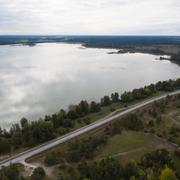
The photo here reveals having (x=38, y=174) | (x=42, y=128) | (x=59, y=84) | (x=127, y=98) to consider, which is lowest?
(x=38, y=174)

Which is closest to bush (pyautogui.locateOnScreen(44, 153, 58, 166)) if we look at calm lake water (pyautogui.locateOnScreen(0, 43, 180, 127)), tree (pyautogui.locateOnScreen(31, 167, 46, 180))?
tree (pyautogui.locateOnScreen(31, 167, 46, 180))

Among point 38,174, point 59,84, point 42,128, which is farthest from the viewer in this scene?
point 59,84

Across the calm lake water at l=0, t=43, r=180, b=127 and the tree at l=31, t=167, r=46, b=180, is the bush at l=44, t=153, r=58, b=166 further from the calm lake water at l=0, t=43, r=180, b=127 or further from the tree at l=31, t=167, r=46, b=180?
the calm lake water at l=0, t=43, r=180, b=127

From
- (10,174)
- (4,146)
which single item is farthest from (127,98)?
(10,174)

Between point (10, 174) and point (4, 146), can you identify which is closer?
point (10, 174)

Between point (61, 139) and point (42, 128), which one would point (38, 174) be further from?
point (42, 128)

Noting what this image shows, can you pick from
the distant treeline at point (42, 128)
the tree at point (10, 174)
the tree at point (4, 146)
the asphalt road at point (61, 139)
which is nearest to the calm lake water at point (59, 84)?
the distant treeline at point (42, 128)

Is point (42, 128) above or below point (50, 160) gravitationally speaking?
above

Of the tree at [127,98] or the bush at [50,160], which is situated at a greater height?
the tree at [127,98]

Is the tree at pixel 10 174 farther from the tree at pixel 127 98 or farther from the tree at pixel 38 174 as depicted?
the tree at pixel 127 98

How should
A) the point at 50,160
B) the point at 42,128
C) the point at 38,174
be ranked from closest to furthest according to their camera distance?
1. the point at 38,174
2. the point at 50,160
3. the point at 42,128

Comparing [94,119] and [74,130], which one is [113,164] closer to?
[74,130]
